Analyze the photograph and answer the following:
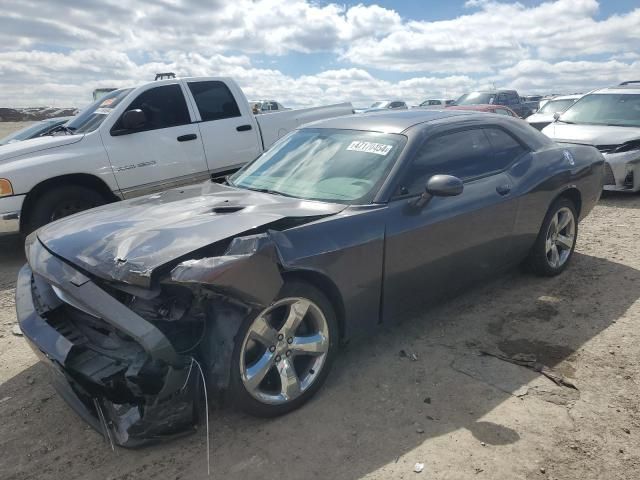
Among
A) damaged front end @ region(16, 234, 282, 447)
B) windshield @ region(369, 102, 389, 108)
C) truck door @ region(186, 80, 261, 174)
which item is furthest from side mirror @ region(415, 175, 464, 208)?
windshield @ region(369, 102, 389, 108)

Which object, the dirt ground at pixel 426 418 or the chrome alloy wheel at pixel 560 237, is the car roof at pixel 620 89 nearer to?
the chrome alloy wheel at pixel 560 237

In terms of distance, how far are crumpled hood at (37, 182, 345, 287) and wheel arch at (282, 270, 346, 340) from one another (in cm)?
33

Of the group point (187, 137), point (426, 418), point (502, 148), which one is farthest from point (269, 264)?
point (187, 137)

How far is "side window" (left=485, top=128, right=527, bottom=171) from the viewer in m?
4.23

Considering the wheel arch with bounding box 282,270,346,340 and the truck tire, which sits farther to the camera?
the truck tire

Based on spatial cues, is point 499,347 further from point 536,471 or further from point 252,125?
point 252,125

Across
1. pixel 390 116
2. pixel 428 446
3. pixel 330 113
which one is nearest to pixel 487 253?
pixel 390 116

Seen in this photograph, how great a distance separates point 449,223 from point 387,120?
0.98 metres

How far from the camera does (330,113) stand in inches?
330

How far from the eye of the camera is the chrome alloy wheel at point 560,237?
479 centimetres

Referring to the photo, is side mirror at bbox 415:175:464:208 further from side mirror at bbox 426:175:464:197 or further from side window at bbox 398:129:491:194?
side window at bbox 398:129:491:194

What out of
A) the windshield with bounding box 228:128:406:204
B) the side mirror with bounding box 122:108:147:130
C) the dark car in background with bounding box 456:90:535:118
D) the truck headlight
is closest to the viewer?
the windshield with bounding box 228:128:406:204

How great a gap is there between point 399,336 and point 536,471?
151 cm

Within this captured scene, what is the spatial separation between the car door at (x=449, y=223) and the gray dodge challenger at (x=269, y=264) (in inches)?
0.5
